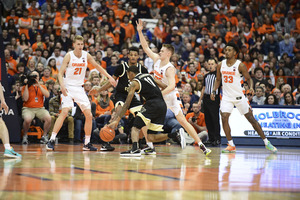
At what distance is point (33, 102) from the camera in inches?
559

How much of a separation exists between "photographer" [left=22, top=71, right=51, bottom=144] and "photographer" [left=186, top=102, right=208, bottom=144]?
4122 mm

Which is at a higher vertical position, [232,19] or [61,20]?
[232,19]

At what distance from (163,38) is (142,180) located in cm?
1540

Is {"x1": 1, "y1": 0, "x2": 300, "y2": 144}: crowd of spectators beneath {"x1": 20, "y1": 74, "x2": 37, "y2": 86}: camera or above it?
above

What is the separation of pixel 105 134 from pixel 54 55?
8.91m

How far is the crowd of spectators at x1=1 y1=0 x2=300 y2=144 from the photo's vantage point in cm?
1564

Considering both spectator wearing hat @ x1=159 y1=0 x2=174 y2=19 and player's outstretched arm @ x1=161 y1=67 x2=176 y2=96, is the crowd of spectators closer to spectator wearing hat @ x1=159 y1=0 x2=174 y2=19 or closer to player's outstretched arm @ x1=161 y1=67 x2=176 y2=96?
spectator wearing hat @ x1=159 y1=0 x2=174 y2=19

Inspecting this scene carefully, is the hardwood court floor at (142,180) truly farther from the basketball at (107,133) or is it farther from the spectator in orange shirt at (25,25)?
the spectator in orange shirt at (25,25)

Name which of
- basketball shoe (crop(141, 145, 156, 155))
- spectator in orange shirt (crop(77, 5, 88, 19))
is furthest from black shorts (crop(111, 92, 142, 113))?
spectator in orange shirt (crop(77, 5, 88, 19))

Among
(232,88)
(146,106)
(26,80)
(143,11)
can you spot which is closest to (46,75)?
(26,80)

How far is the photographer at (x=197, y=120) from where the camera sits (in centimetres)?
1465

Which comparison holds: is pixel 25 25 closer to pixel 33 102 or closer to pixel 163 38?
pixel 163 38

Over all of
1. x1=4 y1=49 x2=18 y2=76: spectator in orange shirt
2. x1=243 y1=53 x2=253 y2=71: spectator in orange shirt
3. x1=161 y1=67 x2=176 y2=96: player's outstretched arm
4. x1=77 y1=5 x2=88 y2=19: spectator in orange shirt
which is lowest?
x1=161 y1=67 x2=176 y2=96: player's outstretched arm

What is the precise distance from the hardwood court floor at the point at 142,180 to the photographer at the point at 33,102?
613 cm
